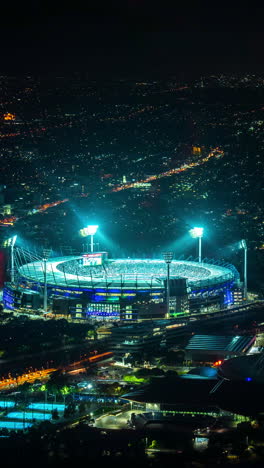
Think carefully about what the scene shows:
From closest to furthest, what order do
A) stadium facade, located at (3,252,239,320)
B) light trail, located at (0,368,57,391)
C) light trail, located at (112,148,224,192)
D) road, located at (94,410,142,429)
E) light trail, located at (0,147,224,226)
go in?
1. road, located at (94,410,142,429)
2. light trail, located at (0,368,57,391)
3. stadium facade, located at (3,252,239,320)
4. light trail, located at (0,147,224,226)
5. light trail, located at (112,148,224,192)

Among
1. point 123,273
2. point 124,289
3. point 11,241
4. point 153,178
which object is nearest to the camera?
point 124,289

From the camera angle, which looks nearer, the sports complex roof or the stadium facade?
the stadium facade

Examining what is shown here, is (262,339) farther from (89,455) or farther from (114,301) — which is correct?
(89,455)

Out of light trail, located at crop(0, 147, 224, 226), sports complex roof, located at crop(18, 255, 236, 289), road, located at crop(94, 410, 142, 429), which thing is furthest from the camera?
light trail, located at crop(0, 147, 224, 226)

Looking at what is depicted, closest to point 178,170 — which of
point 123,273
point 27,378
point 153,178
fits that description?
point 153,178

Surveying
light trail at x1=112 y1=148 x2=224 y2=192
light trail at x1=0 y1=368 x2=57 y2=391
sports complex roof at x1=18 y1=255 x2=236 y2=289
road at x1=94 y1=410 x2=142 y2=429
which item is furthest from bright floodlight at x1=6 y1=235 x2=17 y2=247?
light trail at x1=112 y1=148 x2=224 y2=192

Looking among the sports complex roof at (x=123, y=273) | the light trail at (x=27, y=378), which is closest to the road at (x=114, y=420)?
the light trail at (x=27, y=378)

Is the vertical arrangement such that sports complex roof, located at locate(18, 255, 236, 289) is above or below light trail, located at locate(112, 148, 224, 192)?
below

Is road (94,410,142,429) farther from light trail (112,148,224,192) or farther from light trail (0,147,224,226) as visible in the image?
light trail (112,148,224,192)

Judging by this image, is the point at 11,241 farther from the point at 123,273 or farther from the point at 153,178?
the point at 153,178
